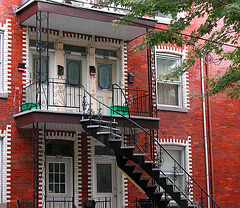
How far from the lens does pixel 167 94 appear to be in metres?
17.8

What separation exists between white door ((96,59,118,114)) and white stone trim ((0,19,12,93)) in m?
3.05

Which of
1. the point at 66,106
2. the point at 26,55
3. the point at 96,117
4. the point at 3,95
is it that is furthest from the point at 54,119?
the point at 26,55

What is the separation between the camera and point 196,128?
1794 centimetres

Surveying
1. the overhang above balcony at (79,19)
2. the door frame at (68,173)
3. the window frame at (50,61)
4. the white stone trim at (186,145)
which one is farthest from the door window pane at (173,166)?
the window frame at (50,61)

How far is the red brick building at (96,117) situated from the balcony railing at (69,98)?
4 centimetres

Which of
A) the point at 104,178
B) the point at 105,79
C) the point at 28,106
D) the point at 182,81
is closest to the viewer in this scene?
the point at 28,106

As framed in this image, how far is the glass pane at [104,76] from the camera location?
1644 centimetres

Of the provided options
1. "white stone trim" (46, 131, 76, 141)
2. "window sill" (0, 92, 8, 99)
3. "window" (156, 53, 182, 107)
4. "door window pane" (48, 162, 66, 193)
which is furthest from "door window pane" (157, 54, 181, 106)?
"window sill" (0, 92, 8, 99)

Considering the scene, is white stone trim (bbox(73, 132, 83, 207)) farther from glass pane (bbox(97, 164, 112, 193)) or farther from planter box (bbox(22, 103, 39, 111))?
planter box (bbox(22, 103, 39, 111))

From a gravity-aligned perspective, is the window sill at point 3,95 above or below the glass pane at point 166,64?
below

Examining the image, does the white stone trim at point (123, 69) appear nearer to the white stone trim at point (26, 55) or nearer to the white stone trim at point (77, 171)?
the white stone trim at point (77, 171)

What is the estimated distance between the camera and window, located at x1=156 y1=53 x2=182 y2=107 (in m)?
17.6

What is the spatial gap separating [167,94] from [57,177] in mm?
5141

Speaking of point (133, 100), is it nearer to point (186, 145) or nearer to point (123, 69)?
point (123, 69)
